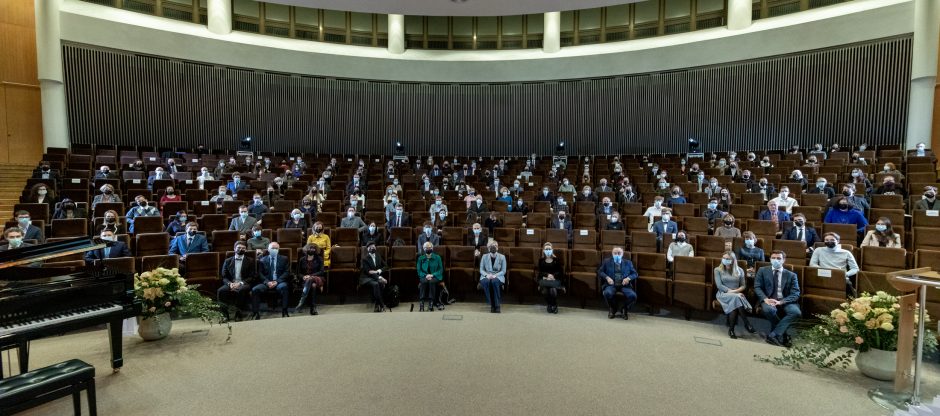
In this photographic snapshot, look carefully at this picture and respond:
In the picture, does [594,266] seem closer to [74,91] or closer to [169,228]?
[169,228]

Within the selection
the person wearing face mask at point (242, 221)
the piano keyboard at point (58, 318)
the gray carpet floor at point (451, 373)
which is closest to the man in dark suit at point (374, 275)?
the gray carpet floor at point (451, 373)

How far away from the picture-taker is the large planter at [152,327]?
444 cm

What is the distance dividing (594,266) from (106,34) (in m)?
13.6

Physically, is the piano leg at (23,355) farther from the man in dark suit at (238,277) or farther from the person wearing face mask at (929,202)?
the person wearing face mask at (929,202)

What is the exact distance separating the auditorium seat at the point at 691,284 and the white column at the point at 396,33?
12.3 metres

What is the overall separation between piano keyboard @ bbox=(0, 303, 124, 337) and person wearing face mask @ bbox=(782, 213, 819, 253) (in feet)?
24.2

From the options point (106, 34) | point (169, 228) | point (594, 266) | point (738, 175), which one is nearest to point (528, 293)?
point (594, 266)


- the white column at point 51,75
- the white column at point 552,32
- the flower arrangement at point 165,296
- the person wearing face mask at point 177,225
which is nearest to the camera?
the flower arrangement at point 165,296

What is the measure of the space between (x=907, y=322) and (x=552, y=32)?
13.6 meters

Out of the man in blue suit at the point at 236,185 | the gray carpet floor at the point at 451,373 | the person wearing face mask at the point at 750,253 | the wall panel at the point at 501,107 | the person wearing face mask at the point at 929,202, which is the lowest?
the gray carpet floor at the point at 451,373

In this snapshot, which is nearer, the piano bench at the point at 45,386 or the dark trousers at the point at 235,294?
the piano bench at the point at 45,386

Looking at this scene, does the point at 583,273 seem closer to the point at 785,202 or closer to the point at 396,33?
the point at 785,202

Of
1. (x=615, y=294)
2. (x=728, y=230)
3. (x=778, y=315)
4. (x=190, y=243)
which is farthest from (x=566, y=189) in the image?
(x=190, y=243)

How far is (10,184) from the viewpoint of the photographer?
10391 millimetres
